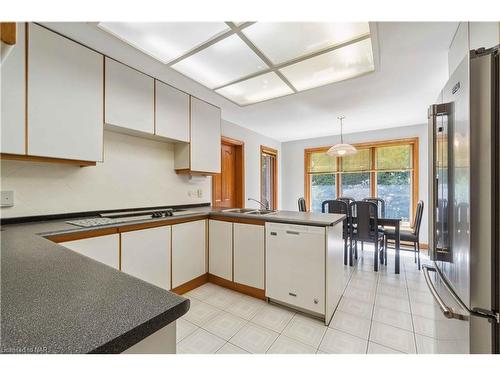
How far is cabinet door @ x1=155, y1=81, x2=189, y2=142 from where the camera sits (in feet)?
7.72

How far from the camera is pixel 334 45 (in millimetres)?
1760

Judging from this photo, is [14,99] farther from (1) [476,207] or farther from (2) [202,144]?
(1) [476,207]

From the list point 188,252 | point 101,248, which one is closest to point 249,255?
point 188,252

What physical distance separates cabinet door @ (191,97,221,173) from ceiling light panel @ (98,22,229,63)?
3.06 feet

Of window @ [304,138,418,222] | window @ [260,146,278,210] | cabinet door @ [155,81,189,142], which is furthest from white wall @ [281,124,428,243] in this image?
cabinet door @ [155,81,189,142]

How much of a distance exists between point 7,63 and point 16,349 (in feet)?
6.16

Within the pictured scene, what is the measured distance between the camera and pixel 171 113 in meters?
2.47

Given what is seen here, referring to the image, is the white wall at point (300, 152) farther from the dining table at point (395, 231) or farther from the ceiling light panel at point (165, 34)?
the ceiling light panel at point (165, 34)

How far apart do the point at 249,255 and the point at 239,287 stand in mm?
405

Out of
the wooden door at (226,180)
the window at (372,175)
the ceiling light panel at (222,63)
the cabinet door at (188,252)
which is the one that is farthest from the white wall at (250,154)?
the cabinet door at (188,252)

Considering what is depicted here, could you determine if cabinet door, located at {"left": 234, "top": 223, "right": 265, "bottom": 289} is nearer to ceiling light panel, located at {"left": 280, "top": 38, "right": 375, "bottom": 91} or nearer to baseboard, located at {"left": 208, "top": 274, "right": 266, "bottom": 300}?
baseboard, located at {"left": 208, "top": 274, "right": 266, "bottom": 300}

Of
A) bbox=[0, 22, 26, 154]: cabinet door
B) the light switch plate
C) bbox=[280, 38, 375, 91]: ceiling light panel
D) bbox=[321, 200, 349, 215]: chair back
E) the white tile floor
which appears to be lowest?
the white tile floor

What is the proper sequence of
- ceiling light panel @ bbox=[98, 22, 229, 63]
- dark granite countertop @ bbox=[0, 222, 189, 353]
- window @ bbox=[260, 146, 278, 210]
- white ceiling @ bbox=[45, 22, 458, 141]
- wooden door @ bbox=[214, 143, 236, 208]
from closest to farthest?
dark granite countertop @ bbox=[0, 222, 189, 353]
ceiling light panel @ bbox=[98, 22, 229, 63]
white ceiling @ bbox=[45, 22, 458, 141]
wooden door @ bbox=[214, 143, 236, 208]
window @ bbox=[260, 146, 278, 210]
